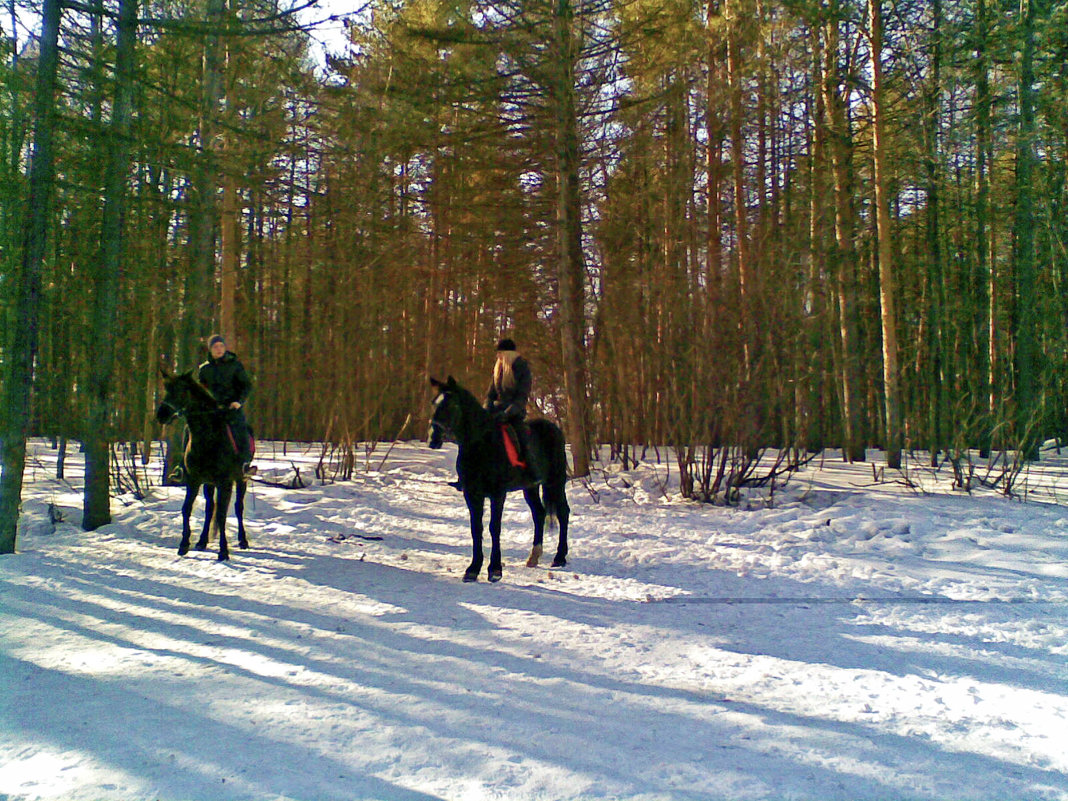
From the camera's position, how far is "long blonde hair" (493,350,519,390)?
736 cm

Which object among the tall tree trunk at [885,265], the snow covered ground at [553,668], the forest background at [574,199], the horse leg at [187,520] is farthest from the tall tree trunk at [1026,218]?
the horse leg at [187,520]

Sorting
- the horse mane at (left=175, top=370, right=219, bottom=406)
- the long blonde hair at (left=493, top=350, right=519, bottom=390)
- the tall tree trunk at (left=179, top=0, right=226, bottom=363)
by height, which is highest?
the tall tree trunk at (left=179, top=0, right=226, bottom=363)

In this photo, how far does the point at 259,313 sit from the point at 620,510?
24.4m

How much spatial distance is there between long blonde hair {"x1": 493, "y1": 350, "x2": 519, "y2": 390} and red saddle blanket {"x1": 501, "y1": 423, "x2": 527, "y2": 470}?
1.58ft

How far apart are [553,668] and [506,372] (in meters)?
3.78

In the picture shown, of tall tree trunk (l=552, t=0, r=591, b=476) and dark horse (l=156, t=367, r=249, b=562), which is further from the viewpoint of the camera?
tall tree trunk (l=552, t=0, r=591, b=476)

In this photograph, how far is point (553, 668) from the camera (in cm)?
421

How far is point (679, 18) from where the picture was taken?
1305cm

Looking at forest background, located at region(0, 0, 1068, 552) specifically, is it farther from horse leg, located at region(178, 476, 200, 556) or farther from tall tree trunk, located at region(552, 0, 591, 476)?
horse leg, located at region(178, 476, 200, 556)

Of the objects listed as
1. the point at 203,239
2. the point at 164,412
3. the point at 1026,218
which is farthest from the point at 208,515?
the point at 1026,218

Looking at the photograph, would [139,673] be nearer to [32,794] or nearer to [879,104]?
[32,794]

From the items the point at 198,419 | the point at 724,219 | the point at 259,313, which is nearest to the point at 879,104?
the point at 724,219

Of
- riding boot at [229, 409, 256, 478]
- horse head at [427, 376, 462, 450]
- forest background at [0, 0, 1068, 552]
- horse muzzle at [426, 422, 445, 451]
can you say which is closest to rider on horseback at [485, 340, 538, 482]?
horse head at [427, 376, 462, 450]

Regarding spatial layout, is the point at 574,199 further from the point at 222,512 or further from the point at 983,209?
the point at 983,209
